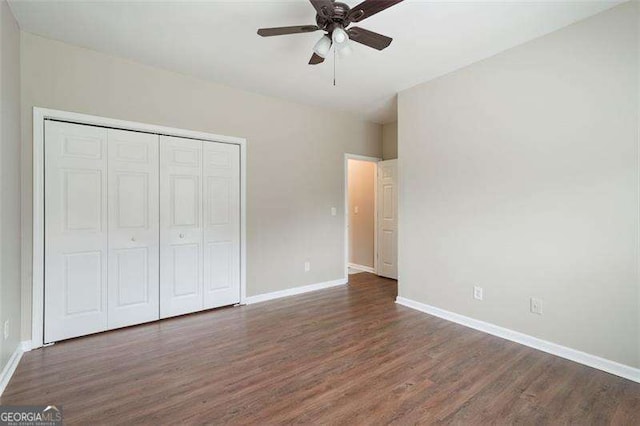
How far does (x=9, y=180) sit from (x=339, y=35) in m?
2.59

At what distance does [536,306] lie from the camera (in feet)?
8.95

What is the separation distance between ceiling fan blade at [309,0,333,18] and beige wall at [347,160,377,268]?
361cm

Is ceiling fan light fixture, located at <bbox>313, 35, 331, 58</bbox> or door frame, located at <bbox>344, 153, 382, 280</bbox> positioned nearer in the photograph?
ceiling fan light fixture, located at <bbox>313, 35, 331, 58</bbox>

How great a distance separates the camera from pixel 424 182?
365 centimetres

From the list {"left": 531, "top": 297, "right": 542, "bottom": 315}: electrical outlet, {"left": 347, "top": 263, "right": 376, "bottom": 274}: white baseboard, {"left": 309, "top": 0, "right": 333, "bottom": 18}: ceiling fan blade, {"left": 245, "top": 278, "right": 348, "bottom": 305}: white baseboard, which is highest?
{"left": 309, "top": 0, "right": 333, "bottom": 18}: ceiling fan blade

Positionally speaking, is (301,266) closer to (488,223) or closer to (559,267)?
(488,223)

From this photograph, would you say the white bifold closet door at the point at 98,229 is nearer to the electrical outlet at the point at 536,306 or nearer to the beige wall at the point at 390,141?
the beige wall at the point at 390,141

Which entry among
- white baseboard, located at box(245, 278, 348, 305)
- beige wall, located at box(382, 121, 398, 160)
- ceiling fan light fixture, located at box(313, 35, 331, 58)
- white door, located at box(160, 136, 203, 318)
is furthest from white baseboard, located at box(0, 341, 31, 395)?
beige wall, located at box(382, 121, 398, 160)

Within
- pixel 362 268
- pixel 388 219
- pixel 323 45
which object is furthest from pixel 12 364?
pixel 362 268

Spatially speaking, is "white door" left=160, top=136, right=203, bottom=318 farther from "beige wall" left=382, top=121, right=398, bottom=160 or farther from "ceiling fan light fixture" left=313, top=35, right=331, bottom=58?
"beige wall" left=382, top=121, right=398, bottom=160

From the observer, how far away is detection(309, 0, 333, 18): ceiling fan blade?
189 centimetres

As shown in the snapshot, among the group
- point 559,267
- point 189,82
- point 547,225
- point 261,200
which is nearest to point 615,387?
point 559,267

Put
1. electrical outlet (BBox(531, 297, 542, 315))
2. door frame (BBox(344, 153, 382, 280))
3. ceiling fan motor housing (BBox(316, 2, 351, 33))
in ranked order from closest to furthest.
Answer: ceiling fan motor housing (BBox(316, 2, 351, 33))
electrical outlet (BBox(531, 297, 542, 315))
door frame (BBox(344, 153, 382, 280))

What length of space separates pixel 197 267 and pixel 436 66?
342 cm
